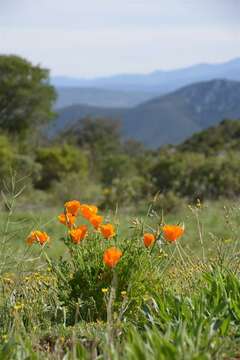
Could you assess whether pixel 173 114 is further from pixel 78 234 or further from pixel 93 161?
pixel 78 234

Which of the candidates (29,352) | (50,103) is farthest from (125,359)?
(50,103)

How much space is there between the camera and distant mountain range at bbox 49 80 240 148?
13300cm

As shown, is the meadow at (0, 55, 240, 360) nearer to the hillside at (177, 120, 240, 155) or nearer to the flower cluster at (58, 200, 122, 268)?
the flower cluster at (58, 200, 122, 268)

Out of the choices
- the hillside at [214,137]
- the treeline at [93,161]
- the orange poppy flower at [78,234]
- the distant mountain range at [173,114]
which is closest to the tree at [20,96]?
the treeline at [93,161]

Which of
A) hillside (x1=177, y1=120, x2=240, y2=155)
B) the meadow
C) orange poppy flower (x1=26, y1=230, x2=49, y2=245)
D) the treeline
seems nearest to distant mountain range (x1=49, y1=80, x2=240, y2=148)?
the treeline

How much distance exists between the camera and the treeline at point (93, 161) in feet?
53.1

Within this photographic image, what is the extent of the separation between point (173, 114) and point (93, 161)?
116 m

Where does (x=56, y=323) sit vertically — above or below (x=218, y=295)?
below

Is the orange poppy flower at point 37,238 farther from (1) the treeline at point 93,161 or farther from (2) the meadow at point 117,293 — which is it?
(1) the treeline at point 93,161

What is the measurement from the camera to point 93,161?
3161cm

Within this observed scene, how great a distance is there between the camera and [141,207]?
45.5ft

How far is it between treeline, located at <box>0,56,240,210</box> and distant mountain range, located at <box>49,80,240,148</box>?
295ft

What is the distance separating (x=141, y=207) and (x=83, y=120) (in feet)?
109

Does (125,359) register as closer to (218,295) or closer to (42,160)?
(218,295)
